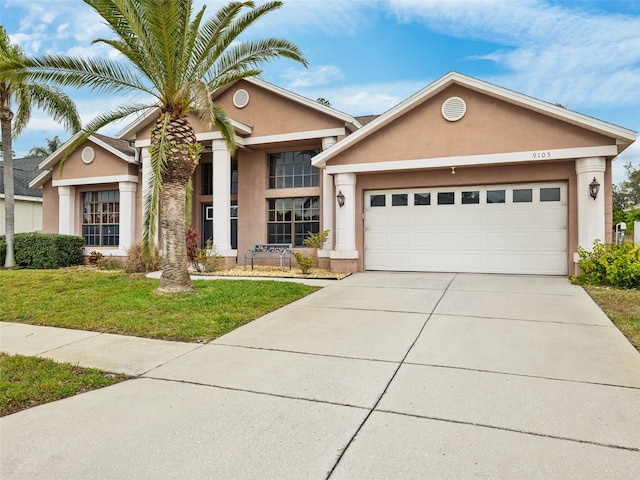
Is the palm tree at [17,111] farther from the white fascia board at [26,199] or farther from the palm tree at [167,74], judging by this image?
the palm tree at [167,74]

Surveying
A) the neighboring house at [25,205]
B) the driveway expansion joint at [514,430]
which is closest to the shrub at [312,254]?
the driveway expansion joint at [514,430]

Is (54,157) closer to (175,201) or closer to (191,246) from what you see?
(191,246)

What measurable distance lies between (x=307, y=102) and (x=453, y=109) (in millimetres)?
4836

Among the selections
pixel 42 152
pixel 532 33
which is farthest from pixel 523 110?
pixel 42 152

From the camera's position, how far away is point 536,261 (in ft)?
38.4

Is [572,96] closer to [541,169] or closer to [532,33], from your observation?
[532,33]

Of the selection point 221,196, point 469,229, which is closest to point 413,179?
point 469,229

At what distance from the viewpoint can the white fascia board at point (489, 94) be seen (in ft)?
33.3

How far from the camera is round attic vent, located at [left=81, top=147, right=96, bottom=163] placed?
1723cm

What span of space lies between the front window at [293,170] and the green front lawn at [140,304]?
17.6 ft

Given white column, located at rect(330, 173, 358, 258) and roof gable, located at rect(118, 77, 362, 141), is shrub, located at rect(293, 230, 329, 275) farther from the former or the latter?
roof gable, located at rect(118, 77, 362, 141)

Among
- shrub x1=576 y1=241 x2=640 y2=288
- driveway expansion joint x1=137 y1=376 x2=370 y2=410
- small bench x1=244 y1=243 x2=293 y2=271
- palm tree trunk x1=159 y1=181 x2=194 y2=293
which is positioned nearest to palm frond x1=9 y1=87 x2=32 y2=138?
small bench x1=244 y1=243 x2=293 y2=271

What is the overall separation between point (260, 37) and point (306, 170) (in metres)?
5.40

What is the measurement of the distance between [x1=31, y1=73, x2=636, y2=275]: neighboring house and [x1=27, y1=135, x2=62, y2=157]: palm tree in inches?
1301
